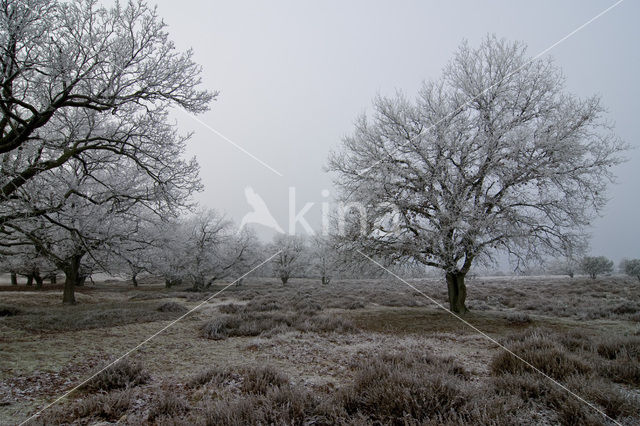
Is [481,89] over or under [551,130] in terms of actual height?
over

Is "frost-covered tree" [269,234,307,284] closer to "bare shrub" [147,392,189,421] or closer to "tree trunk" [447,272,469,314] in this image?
"tree trunk" [447,272,469,314]

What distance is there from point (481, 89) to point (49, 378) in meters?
15.3

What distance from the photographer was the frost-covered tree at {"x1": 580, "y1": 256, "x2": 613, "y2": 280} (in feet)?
117

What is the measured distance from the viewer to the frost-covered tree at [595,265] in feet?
117

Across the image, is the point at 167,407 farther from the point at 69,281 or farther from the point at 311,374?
the point at 69,281

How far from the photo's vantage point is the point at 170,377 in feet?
17.9

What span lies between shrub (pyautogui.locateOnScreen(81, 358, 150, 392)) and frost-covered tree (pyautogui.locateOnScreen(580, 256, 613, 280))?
1700 inches

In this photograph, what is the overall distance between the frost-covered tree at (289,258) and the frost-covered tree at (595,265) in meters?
34.6

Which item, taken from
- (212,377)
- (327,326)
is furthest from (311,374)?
(327,326)

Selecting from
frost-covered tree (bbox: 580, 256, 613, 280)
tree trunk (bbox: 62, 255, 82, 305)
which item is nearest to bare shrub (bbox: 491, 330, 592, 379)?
tree trunk (bbox: 62, 255, 82, 305)

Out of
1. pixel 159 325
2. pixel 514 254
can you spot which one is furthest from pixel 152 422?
pixel 514 254

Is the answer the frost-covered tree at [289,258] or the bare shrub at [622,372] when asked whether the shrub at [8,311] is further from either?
the frost-covered tree at [289,258]

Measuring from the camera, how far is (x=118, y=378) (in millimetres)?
5043

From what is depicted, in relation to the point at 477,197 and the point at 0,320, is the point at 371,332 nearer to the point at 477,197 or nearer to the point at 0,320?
the point at 477,197
